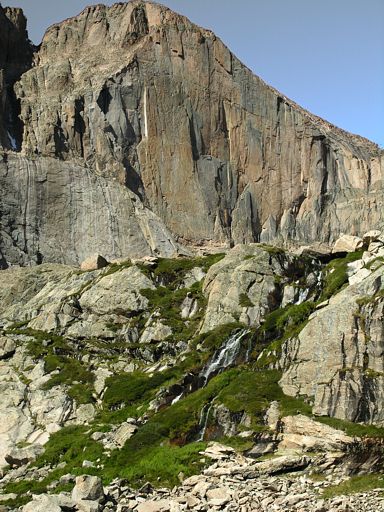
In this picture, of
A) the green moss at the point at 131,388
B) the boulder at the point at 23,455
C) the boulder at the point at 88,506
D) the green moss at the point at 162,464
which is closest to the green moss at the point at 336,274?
the green moss at the point at 131,388

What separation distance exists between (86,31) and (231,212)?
41.1 m

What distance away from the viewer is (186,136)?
400ft

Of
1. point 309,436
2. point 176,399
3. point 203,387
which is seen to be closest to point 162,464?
point 309,436

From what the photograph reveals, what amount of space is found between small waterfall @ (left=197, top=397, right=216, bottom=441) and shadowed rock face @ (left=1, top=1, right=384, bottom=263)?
67.6 meters

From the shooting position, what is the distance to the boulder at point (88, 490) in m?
27.9

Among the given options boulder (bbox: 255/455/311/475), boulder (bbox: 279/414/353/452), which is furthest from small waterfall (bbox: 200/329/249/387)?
boulder (bbox: 255/455/311/475)

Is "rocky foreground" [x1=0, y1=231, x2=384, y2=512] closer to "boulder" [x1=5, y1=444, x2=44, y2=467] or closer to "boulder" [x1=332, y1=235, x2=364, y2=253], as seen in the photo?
"boulder" [x1=5, y1=444, x2=44, y2=467]

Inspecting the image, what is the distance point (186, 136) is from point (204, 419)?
8985 cm

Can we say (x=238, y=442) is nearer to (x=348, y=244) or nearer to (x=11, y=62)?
(x=348, y=244)

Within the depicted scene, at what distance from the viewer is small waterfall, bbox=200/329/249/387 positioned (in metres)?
42.3

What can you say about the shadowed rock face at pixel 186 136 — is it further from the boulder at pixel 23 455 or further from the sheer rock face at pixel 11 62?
the boulder at pixel 23 455

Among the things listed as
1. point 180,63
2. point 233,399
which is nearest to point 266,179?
point 180,63

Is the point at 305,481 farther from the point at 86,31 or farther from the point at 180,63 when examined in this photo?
the point at 86,31

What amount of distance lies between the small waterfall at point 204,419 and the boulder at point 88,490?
24.5ft
